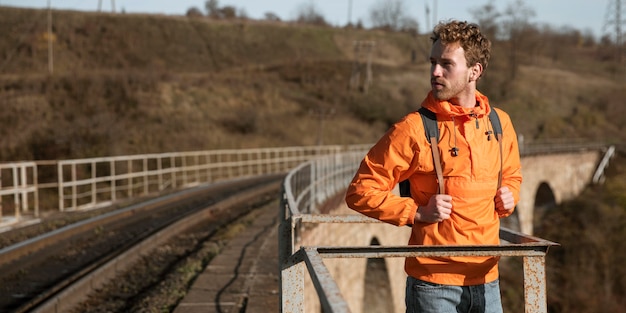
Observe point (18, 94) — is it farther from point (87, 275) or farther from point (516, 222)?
point (87, 275)

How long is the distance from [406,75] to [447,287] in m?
72.8

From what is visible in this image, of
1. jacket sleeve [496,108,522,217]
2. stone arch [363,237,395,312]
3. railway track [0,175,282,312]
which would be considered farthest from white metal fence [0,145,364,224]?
jacket sleeve [496,108,522,217]

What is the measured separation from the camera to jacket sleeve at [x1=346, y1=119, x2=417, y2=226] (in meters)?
3.15

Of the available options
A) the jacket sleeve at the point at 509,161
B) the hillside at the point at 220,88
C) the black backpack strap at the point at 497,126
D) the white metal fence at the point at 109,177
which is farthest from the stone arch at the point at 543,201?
the black backpack strap at the point at 497,126

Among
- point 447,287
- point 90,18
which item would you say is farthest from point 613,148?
point 447,287

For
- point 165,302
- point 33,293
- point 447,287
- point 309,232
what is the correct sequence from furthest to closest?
point 309,232, point 33,293, point 165,302, point 447,287

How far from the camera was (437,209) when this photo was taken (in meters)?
3.09

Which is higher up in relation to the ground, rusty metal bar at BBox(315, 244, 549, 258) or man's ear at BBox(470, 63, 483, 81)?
man's ear at BBox(470, 63, 483, 81)

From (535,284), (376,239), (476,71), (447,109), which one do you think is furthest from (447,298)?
(376,239)

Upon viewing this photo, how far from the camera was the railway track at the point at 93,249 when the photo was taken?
25.6ft

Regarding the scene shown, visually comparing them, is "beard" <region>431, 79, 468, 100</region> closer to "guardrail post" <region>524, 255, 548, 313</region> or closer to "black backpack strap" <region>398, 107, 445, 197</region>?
"black backpack strap" <region>398, 107, 445, 197</region>

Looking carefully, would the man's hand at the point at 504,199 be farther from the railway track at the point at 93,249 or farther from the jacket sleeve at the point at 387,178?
the railway track at the point at 93,249

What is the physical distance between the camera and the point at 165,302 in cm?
720

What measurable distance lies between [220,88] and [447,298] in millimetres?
50132
